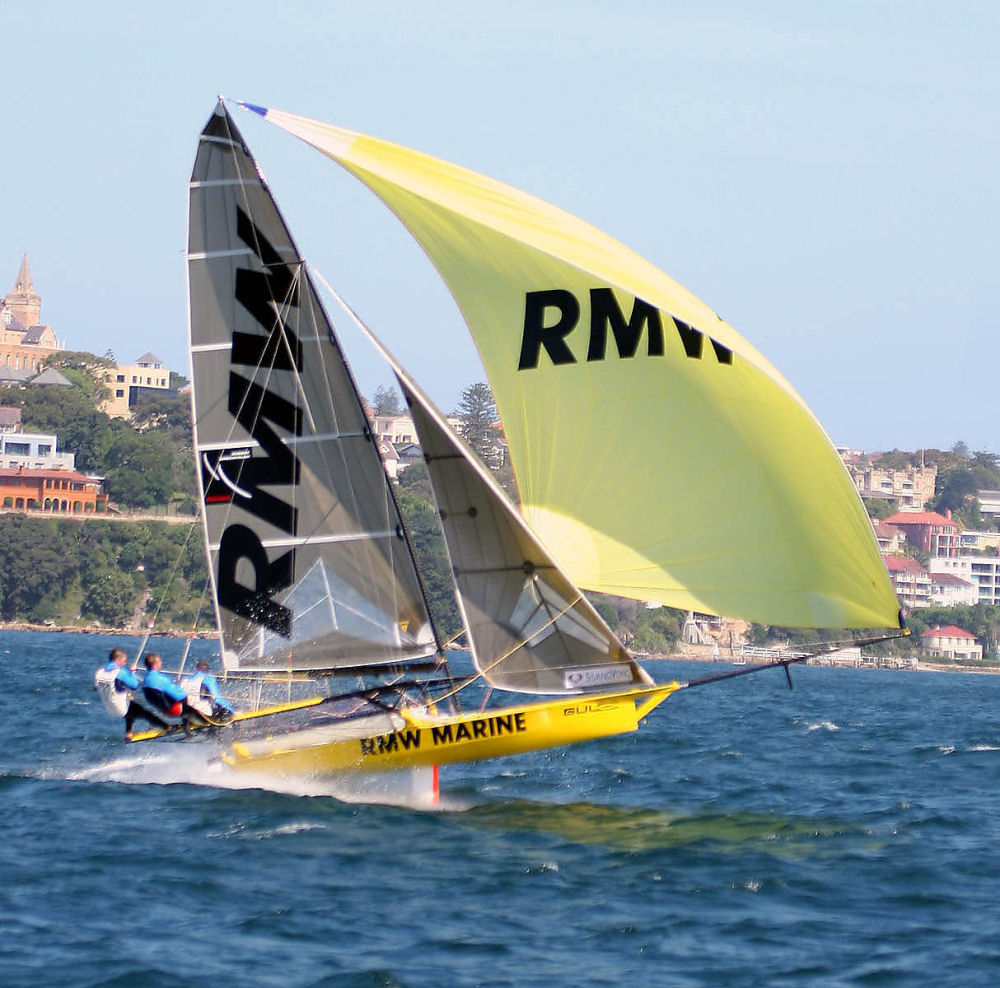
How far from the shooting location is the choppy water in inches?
419

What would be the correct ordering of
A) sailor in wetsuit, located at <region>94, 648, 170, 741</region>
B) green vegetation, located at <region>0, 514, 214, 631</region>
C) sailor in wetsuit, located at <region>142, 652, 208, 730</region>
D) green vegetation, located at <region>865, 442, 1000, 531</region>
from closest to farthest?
sailor in wetsuit, located at <region>142, 652, 208, 730</region> → sailor in wetsuit, located at <region>94, 648, 170, 741</region> → green vegetation, located at <region>0, 514, 214, 631</region> → green vegetation, located at <region>865, 442, 1000, 531</region>

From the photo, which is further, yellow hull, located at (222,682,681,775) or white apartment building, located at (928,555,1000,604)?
white apartment building, located at (928,555,1000,604)

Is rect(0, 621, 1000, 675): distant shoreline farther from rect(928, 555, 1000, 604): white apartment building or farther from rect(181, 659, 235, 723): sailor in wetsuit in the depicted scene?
rect(181, 659, 235, 723): sailor in wetsuit

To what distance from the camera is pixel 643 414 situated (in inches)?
580

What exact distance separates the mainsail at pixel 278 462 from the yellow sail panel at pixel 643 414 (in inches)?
54.6

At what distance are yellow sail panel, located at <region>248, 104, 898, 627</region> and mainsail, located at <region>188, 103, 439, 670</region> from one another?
139cm

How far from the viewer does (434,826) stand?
595 inches

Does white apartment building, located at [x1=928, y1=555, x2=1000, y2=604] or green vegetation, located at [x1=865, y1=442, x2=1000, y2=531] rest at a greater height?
green vegetation, located at [x1=865, y1=442, x2=1000, y2=531]

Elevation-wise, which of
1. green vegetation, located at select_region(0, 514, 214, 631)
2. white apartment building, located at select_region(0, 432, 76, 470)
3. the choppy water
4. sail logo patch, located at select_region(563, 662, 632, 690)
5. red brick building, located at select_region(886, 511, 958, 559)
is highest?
white apartment building, located at select_region(0, 432, 76, 470)

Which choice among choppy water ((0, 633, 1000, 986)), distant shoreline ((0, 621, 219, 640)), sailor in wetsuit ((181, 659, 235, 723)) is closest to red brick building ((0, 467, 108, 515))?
distant shoreline ((0, 621, 219, 640))

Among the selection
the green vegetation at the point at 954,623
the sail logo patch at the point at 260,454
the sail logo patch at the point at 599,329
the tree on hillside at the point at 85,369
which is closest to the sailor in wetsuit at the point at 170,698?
the sail logo patch at the point at 260,454

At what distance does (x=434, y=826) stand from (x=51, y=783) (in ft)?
14.8

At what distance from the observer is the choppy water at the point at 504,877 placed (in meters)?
10.6

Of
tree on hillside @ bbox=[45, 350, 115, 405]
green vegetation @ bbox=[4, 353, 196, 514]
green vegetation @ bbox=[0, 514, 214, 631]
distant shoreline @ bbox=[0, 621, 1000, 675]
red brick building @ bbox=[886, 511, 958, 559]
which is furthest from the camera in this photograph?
red brick building @ bbox=[886, 511, 958, 559]
